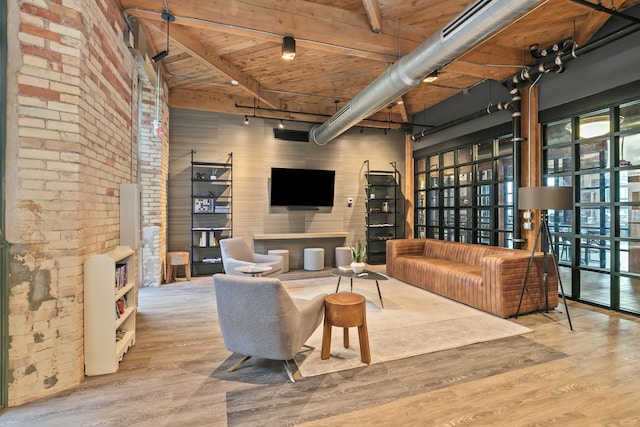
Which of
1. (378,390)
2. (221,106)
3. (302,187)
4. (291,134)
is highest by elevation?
(221,106)

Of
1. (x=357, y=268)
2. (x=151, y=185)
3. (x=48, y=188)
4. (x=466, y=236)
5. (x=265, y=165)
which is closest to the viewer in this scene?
(x=48, y=188)

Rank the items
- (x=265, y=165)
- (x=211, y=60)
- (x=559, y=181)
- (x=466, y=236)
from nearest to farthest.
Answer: (x=211, y=60)
(x=559, y=181)
(x=466, y=236)
(x=265, y=165)

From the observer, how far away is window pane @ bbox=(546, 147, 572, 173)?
481cm

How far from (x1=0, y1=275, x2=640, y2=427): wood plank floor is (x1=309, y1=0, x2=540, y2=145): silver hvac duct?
2.92 m

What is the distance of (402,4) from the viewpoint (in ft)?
12.7

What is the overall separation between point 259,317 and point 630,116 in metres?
5.09

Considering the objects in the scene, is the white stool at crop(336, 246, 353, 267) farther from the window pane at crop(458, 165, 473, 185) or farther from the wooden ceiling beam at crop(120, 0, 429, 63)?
the wooden ceiling beam at crop(120, 0, 429, 63)

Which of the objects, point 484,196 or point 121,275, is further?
point 484,196

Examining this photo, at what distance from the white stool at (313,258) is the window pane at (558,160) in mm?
4500

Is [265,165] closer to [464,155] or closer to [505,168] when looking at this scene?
[464,155]

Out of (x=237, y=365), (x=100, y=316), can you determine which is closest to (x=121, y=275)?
(x=100, y=316)

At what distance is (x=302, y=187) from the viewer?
7586mm

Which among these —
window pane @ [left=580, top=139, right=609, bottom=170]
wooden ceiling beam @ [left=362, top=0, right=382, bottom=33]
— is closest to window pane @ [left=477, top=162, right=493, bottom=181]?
window pane @ [left=580, top=139, right=609, bottom=170]

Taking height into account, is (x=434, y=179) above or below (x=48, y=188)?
above
